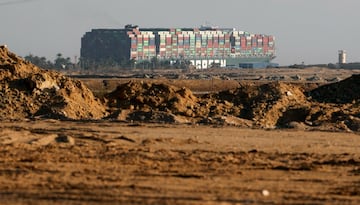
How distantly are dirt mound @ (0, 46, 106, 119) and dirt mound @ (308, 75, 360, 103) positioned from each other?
347 inches

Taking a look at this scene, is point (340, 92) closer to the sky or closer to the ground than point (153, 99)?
closer to the sky

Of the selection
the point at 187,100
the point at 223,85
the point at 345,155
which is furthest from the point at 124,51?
the point at 345,155

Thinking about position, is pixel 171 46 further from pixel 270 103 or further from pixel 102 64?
pixel 270 103

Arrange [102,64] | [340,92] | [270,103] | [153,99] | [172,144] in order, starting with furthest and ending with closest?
[102,64]
[340,92]
[153,99]
[270,103]
[172,144]

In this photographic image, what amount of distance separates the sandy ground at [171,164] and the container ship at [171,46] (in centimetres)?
14205

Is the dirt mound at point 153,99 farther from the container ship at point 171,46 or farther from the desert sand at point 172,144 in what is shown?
the container ship at point 171,46

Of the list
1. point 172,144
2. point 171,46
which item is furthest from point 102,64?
point 172,144

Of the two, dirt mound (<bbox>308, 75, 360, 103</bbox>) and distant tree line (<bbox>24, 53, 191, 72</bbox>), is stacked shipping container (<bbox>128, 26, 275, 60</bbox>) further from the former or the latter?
dirt mound (<bbox>308, 75, 360, 103</bbox>)

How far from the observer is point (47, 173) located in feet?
50.3

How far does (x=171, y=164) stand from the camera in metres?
16.8

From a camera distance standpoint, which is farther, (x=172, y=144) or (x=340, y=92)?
(x=340, y=92)

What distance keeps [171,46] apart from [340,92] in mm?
145352

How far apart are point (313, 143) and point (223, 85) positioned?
41840mm

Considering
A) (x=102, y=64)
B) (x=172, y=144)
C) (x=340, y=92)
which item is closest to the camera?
(x=172, y=144)
